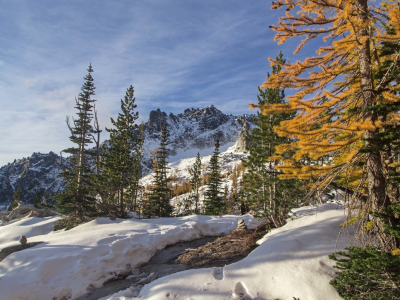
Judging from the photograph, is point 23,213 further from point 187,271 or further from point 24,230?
point 187,271

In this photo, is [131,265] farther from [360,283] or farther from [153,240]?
[360,283]

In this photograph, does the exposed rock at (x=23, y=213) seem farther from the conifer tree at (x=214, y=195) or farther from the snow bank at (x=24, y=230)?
the conifer tree at (x=214, y=195)

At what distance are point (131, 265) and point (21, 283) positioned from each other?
3.94m

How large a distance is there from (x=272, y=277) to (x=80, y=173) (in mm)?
17951

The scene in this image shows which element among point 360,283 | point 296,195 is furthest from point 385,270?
point 296,195

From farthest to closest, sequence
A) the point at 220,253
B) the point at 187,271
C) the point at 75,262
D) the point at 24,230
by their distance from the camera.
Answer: the point at 24,230 < the point at 220,253 < the point at 75,262 < the point at 187,271

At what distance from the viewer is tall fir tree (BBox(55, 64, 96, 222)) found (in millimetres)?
16891

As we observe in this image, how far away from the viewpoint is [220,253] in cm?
1022

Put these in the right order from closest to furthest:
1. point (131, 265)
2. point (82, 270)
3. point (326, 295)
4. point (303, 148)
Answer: point (303, 148), point (326, 295), point (82, 270), point (131, 265)

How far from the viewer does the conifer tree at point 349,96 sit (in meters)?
3.95

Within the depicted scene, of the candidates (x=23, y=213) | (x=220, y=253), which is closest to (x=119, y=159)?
(x=220, y=253)

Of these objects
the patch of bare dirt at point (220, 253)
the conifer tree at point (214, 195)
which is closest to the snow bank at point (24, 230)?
the patch of bare dirt at point (220, 253)

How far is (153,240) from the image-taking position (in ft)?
39.2

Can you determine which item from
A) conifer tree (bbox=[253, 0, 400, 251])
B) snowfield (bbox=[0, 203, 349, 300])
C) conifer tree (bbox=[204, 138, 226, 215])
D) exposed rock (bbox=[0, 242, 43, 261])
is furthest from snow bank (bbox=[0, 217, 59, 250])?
conifer tree (bbox=[253, 0, 400, 251])
